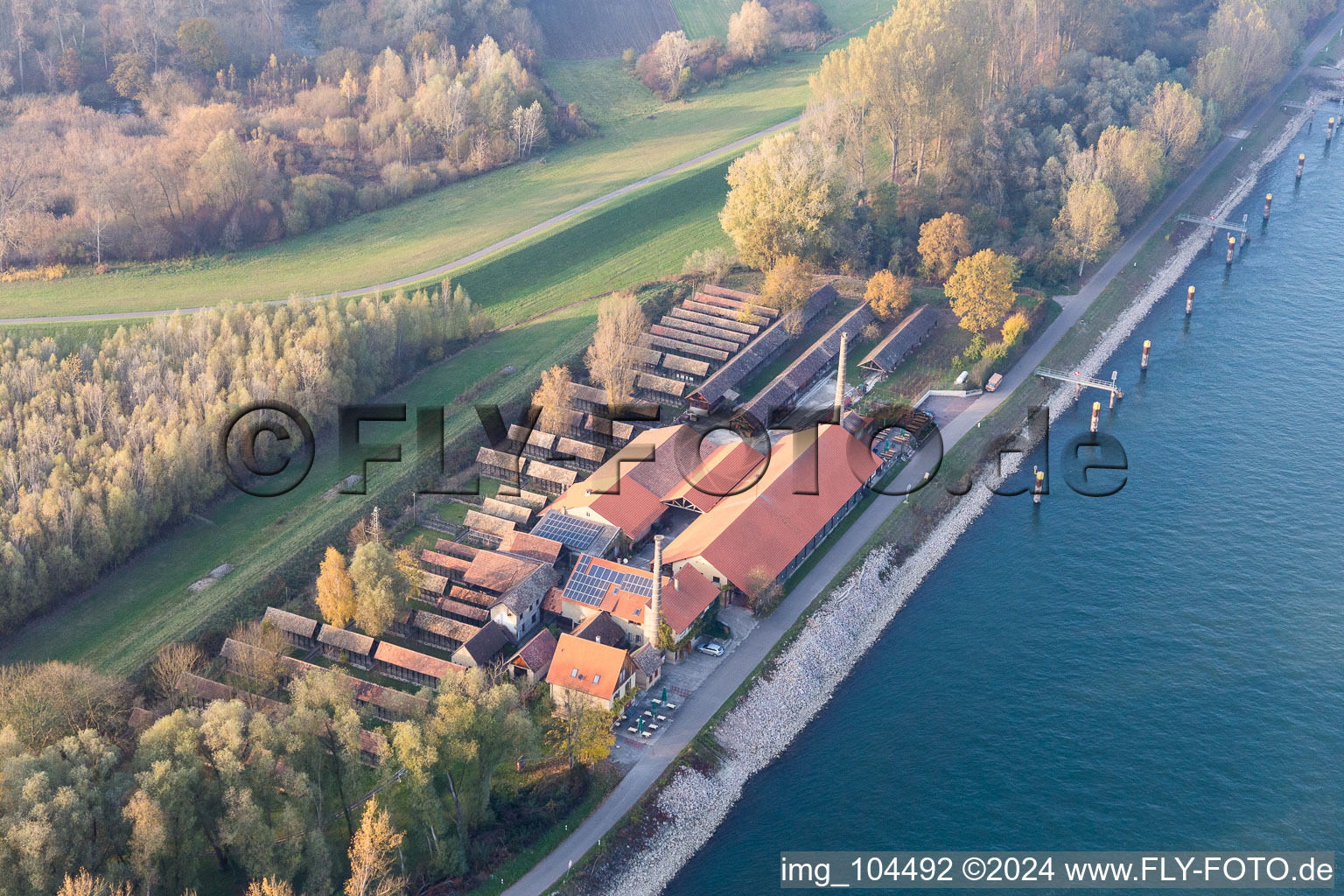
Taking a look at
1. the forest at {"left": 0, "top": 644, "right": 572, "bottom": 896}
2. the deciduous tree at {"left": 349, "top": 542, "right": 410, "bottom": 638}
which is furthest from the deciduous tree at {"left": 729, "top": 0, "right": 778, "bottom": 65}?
the forest at {"left": 0, "top": 644, "right": 572, "bottom": 896}

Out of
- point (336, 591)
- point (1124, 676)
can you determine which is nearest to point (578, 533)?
point (336, 591)

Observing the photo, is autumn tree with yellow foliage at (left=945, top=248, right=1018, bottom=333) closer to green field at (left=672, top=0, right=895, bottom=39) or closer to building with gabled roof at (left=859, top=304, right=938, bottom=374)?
building with gabled roof at (left=859, top=304, right=938, bottom=374)

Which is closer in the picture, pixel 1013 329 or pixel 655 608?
pixel 655 608

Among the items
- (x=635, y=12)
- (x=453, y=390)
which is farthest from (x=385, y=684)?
(x=635, y=12)

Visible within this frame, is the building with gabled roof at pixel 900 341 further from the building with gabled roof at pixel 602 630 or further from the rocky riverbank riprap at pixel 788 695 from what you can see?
the building with gabled roof at pixel 602 630

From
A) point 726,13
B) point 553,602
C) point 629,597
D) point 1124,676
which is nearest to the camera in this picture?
point 1124,676

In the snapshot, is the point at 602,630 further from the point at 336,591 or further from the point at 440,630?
the point at 336,591

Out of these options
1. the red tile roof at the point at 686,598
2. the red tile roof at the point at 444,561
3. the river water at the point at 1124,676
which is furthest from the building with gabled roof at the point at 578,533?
the river water at the point at 1124,676

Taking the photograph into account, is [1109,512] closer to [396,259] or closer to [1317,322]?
[1317,322]
